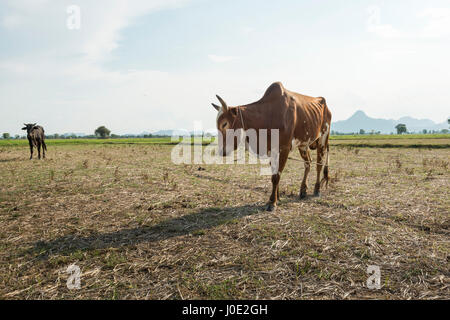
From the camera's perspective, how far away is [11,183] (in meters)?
10.3

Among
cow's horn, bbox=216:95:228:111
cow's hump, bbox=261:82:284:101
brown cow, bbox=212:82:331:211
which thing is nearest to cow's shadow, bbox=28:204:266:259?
brown cow, bbox=212:82:331:211

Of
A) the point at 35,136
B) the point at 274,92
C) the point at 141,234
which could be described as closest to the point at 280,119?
the point at 274,92

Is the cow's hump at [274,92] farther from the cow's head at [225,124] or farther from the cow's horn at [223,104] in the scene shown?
the cow's horn at [223,104]

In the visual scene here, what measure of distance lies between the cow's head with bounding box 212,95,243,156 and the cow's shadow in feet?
5.25

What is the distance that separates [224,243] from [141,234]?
1.77 m

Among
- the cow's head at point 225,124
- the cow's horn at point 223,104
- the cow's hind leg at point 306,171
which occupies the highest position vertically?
the cow's horn at point 223,104

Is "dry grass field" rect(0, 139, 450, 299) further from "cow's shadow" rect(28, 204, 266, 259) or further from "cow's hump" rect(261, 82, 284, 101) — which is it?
"cow's hump" rect(261, 82, 284, 101)

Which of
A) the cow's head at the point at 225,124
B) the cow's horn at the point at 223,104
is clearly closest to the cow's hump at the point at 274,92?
the cow's head at the point at 225,124

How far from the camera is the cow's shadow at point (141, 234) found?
4.73 meters

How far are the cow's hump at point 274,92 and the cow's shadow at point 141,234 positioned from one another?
294cm

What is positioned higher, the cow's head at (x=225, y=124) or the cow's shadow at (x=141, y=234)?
the cow's head at (x=225, y=124)
